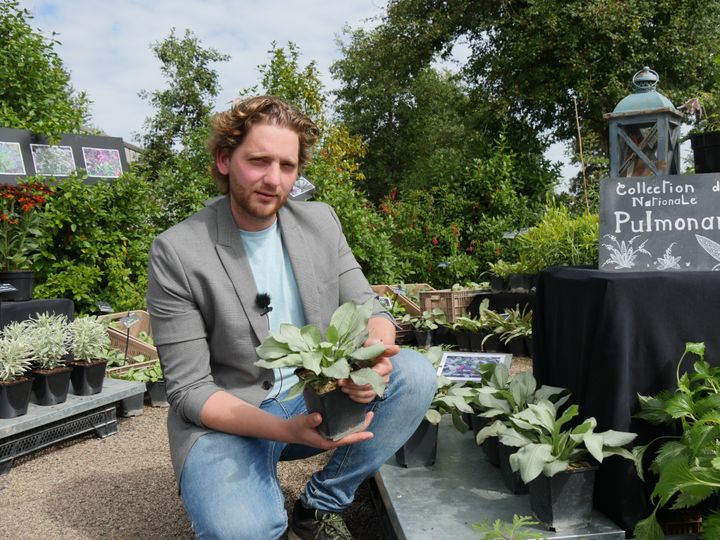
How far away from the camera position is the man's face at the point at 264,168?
1.74 metres

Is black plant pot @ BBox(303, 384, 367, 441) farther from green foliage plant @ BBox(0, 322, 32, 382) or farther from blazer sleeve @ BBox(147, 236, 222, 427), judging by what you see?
green foliage plant @ BBox(0, 322, 32, 382)

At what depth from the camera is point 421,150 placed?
1817cm

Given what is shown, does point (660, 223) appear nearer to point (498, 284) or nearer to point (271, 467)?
point (271, 467)

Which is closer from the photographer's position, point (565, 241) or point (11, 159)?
point (565, 241)

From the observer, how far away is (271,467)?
67.2 inches

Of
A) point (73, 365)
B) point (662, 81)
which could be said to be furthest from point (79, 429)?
point (662, 81)

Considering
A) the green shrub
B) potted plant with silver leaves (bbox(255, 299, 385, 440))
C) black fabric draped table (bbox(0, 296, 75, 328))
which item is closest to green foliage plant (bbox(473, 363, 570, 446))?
potted plant with silver leaves (bbox(255, 299, 385, 440))

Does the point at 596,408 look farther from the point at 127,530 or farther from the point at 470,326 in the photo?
the point at 470,326

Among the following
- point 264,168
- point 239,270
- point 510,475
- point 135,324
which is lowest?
point 510,475

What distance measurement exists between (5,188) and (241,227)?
3.24m

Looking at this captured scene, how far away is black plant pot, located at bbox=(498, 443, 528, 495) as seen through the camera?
1.80m

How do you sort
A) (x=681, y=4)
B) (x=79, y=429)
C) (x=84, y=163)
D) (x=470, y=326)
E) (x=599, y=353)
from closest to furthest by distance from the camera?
(x=599, y=353), (x=79, y=429), (x=470, y=326), (x=84, y=163), (x=681, y=4)

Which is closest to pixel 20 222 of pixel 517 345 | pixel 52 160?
pixel 52 160

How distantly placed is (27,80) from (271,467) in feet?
16.4
